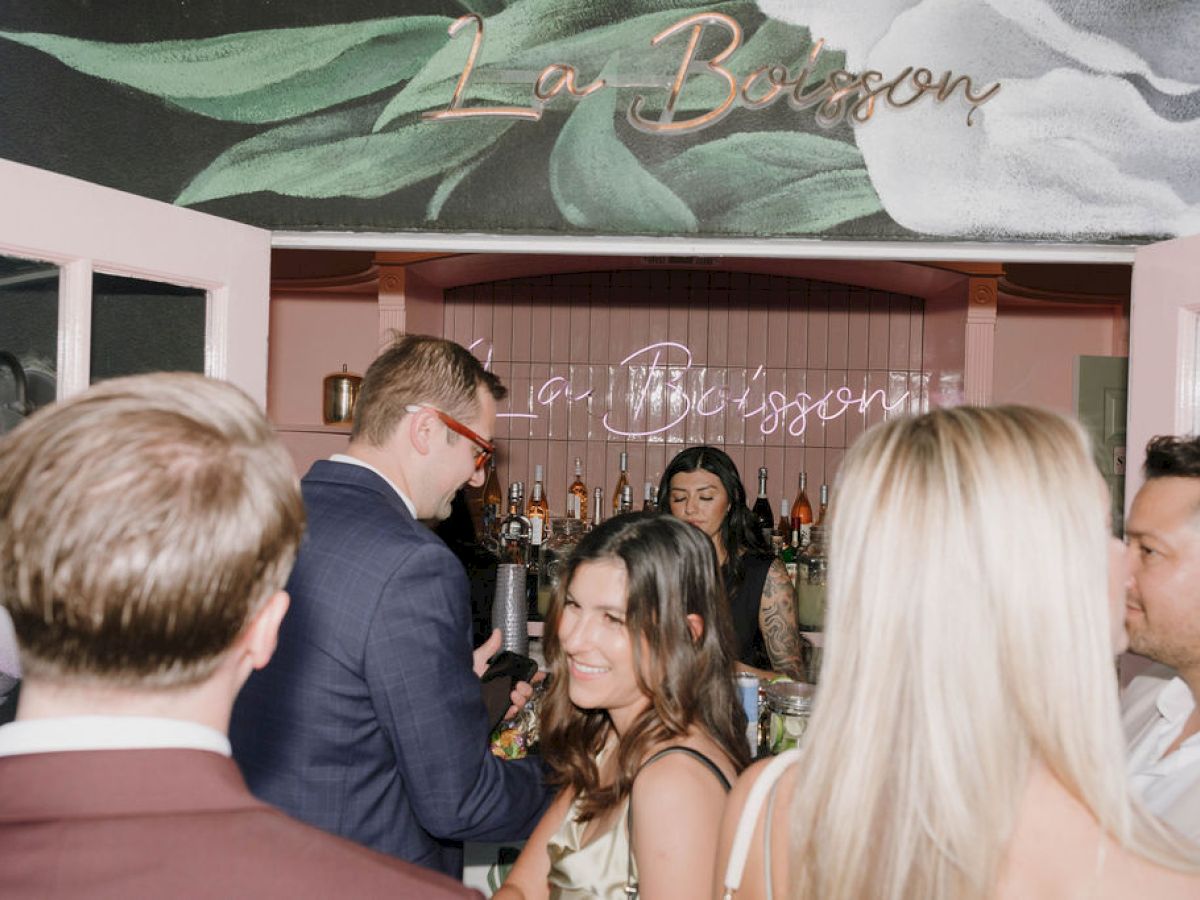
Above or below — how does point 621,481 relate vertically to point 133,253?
below

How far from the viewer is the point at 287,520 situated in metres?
0.91

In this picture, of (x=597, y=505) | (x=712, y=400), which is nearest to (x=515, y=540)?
(x=597, y=505)

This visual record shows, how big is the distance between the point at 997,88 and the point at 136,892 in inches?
94.4

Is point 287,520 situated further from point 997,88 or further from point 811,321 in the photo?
point 811,321

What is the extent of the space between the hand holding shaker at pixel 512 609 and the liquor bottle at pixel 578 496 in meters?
2.58

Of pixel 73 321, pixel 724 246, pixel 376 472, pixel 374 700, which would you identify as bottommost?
pixel 374 700

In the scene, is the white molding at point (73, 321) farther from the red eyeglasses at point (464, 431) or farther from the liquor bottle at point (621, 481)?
the liquor bottle at point (621, 481)

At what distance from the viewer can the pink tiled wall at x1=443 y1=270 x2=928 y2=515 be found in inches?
244

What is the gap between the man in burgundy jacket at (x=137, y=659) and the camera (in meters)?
0.78

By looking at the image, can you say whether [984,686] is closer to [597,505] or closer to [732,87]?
[732,87]

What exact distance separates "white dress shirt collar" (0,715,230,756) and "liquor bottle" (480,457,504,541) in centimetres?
453

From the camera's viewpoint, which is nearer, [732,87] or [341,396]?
[732,87]

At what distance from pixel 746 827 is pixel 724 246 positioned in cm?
159

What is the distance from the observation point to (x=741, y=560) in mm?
3730
